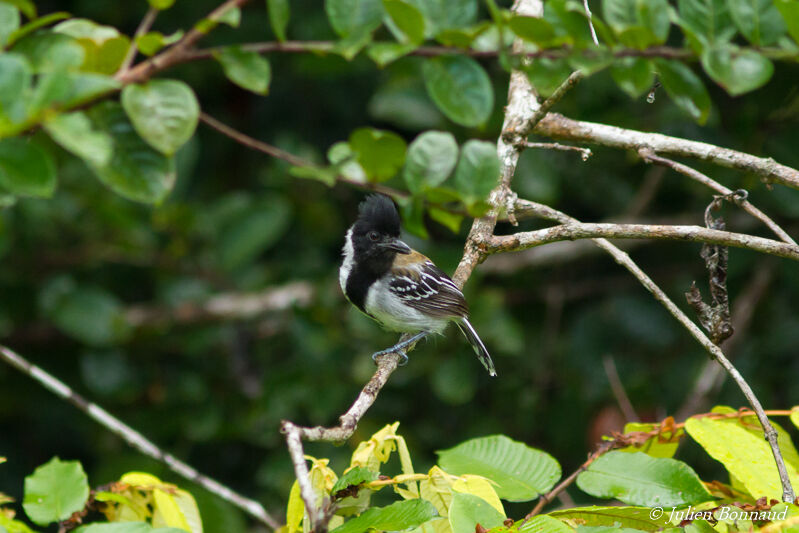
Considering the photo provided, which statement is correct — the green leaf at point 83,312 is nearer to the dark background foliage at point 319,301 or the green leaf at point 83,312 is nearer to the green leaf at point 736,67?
the dark background foliage at point 319,301

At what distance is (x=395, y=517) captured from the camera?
58.9 inches

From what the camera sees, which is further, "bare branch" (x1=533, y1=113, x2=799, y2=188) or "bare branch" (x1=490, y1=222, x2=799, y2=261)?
"bare branch" (x1=533, y1=113, x2=799, y2=188)

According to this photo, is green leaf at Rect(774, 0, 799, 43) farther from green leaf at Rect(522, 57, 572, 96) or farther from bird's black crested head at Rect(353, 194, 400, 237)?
bird's black crested head at Rect(353, 194, 400, 237)

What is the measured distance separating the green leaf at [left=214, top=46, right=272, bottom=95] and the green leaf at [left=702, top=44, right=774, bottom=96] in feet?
2.82

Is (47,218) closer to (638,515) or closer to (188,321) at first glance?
(188,321)

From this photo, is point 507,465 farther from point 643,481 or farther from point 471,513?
point 471,513

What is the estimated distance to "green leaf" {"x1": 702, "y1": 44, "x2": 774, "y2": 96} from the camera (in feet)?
4.77

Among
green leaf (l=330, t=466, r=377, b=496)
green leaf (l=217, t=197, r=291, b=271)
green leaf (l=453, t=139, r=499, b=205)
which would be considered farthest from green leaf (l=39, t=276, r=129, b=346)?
green leaf (l=453, t=139, r=499, b=205)

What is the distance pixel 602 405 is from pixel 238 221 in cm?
263

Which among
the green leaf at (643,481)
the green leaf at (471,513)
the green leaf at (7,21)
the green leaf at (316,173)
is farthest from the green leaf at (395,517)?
the green leaf at (7,21)

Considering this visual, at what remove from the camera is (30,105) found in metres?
1.30

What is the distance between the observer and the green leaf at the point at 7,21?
60.2 inches

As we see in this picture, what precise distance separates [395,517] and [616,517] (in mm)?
527

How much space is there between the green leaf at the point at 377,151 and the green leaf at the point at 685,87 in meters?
0.53
